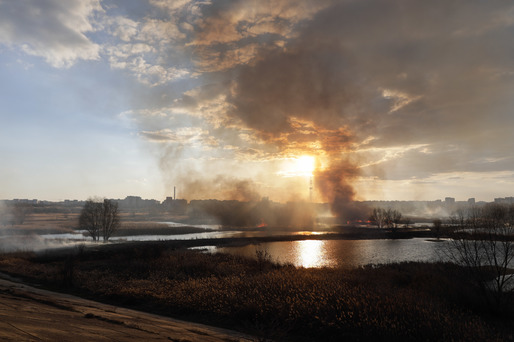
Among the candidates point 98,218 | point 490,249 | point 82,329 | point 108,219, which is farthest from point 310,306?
point 98,218


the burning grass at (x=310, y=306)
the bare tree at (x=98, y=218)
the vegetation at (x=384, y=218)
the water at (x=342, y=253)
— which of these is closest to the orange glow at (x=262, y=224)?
the vegetation at (x=384, y=218)

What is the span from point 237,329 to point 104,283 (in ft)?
47.6

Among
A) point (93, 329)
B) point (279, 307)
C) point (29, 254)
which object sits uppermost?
point (93, 329)

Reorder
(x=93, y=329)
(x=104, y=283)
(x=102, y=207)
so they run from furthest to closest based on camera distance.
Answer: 1. (x=102, y=207)
2. (x=104, y=283)
3. (x=93, y=329)

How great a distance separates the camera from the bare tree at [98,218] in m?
80.9

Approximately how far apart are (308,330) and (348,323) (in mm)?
1762

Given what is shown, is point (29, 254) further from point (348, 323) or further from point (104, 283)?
point (348, 323)

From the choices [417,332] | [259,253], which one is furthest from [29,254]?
[417,332]

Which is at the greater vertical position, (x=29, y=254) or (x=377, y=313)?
(x=377, y=313)

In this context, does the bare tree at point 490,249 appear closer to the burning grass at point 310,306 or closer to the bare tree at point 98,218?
the burning grass at point 310,306

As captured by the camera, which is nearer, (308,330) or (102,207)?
(308,330)

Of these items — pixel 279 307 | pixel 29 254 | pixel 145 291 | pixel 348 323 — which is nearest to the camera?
pixel 348 323

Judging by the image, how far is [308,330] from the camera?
44.7ft

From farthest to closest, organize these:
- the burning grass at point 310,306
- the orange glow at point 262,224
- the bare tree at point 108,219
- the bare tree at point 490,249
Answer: the orange glow at point 262,224, the bare tree at point 108,219, the bare tree at point 490,249, the burning grass at point 310,306
